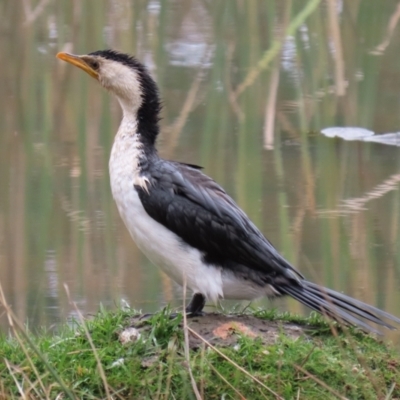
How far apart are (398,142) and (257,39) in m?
2.52

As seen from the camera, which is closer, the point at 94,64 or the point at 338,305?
the point at 338,305

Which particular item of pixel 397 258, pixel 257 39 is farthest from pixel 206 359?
pixel 257 39

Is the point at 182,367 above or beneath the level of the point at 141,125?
beneath

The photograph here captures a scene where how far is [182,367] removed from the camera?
454 centimetres

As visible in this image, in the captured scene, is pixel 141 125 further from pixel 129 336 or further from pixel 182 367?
pixel 182 367

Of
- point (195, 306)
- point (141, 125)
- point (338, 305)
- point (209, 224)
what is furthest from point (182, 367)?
point (141, 125)

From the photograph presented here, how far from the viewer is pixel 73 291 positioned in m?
6.40

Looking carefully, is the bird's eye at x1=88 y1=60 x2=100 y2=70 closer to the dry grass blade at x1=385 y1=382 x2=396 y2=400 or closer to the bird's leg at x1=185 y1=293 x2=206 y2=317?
the bird's leg at x1=185 y1=293 x2=206 y2=317

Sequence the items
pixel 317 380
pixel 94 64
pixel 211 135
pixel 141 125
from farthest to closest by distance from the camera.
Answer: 1. pixel 211 135
2. pixel 94 64
3. pixel 141 125
4. pixel 317 380

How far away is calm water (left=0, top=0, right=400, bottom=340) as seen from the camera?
21.9 ft

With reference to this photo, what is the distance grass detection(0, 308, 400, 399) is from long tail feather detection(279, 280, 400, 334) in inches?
6.2

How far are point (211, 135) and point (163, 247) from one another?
384cm

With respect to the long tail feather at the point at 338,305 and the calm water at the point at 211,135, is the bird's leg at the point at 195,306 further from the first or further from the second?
the calm water at the point at 211,135

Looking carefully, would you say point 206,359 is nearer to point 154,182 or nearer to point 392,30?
point 154,182
